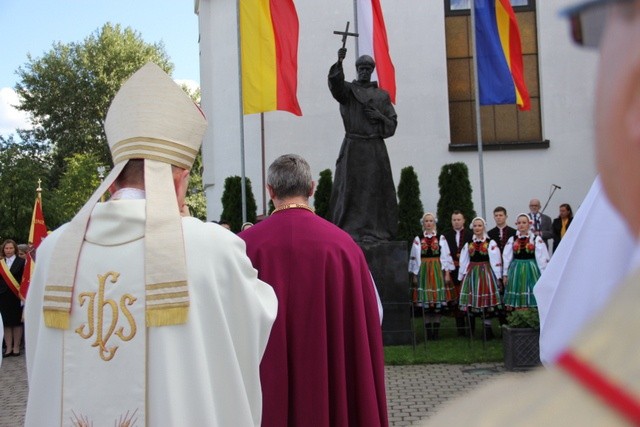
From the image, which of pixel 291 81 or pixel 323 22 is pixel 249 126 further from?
pixel 291 81

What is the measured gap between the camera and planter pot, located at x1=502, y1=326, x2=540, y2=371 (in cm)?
902

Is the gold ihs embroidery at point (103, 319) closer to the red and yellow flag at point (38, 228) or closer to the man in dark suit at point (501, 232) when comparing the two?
the man in dark suit at point (501, 232)

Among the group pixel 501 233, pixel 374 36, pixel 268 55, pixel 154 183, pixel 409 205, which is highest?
pixel 374 36

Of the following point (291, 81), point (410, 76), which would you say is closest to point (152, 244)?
point (291, 81)

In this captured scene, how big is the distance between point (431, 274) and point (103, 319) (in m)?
9.37

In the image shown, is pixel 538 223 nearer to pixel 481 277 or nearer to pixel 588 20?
pixel 481 277

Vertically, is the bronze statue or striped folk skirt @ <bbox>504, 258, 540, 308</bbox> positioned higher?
the bronze statue

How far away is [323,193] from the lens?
17844 millimetres

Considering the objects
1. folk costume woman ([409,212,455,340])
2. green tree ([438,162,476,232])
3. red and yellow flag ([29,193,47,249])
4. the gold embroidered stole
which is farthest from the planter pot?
the gold embroidered stole

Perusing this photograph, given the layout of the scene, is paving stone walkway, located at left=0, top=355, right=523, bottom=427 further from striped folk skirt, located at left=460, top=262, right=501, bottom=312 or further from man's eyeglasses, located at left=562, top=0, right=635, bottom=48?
man's eyeglasses, located at left=562, top=0, right=635, bottom=48

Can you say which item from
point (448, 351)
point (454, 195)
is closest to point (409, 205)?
point (454, 195)

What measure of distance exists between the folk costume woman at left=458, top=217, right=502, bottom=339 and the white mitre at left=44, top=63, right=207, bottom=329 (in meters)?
8.32

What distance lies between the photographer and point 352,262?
14.2 feet

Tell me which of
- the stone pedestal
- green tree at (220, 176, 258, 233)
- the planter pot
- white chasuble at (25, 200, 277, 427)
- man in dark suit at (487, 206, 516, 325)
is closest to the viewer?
white chasuble at (25, 200, 277, 427)
